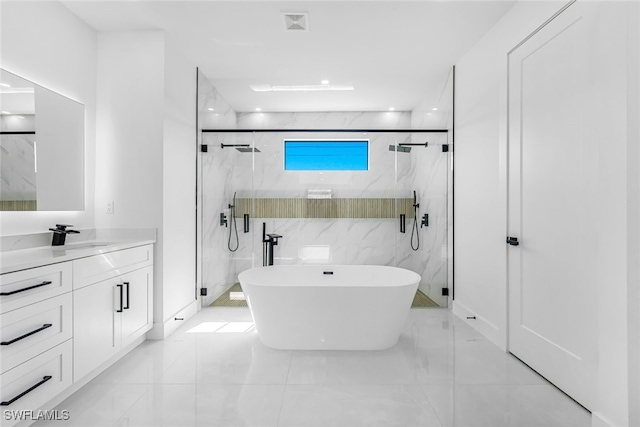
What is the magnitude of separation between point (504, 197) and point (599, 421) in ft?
4.87

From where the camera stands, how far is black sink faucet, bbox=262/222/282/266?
3.74 metres

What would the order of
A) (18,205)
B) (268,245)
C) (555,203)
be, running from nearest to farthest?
(555,203) < (18,205) < (268,245)

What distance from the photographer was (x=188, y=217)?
137 inches

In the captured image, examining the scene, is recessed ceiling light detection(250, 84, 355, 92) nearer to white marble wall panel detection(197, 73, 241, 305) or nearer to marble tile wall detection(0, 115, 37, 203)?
white marble wall panel detection(197, 73, 241, 305)

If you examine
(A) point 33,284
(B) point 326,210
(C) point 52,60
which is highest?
(C) point 52,60

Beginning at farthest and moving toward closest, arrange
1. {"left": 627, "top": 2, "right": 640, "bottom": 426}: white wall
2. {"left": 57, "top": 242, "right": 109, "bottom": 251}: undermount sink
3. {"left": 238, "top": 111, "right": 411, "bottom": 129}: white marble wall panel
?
{"left": 238, "top": 111, "right": 411, "bottom": 129}: white marble wall panel
{"left": 57, "top": 242, "right": 109, "bottom": 251}: undermount sink
{"left": 627, "top": 2, "right": 640, "bottom": 426}: white wall

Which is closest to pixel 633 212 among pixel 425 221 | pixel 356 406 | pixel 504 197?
pixel 504 197

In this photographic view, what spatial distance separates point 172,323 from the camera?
10.2 feet

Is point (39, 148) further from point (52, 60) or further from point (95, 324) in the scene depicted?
point (95, 324)

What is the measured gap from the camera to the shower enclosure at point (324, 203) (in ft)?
12.5

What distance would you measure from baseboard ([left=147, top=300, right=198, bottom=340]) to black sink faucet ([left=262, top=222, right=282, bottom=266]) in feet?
2.77

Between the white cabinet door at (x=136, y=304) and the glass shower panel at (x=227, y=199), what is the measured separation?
98 cm

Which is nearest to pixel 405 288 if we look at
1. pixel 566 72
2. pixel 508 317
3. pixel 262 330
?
pixel 508 317

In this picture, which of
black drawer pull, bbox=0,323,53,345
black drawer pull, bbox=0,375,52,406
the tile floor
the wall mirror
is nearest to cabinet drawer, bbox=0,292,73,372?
black drawer pull, bbox=0,323,53,345
